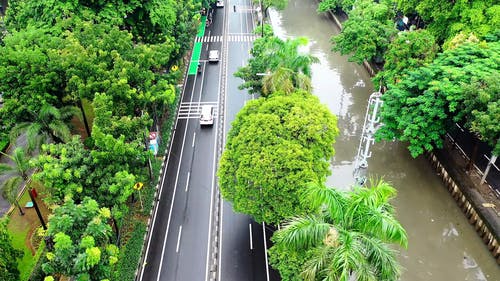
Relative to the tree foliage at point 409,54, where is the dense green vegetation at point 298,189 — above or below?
below

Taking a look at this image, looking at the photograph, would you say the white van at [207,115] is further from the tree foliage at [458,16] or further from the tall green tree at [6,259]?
the tree foliage at [458,16]

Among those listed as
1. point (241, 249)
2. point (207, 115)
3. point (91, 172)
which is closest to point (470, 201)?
point (241, 249)

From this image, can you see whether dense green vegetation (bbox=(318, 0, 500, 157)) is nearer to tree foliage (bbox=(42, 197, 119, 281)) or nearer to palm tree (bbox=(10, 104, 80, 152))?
tree foliage (bbox=(42, 197, 119, 281))

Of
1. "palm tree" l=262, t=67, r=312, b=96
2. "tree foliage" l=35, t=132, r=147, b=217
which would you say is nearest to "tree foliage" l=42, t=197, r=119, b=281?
"tree foliage" l=35, t=132, r=147, b=217

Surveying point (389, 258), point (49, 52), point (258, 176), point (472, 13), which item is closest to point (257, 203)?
point (258, 176)

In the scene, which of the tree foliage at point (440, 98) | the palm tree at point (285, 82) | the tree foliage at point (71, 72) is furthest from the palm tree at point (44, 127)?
the tree foliage at point (440, 98)
